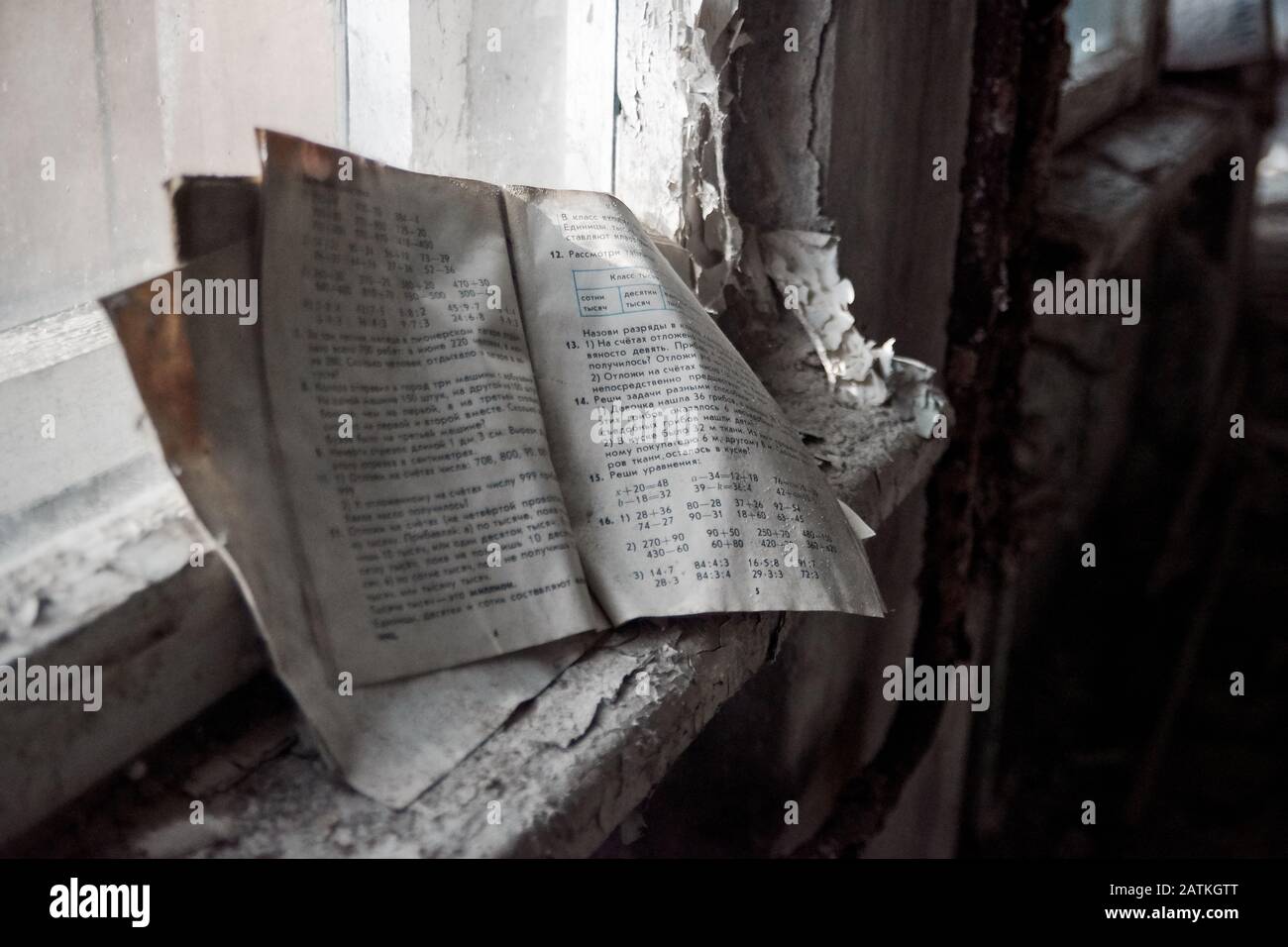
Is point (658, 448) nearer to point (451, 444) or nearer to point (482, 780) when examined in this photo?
point (451, 444)

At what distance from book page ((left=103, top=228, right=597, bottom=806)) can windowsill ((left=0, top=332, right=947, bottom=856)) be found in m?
0.02

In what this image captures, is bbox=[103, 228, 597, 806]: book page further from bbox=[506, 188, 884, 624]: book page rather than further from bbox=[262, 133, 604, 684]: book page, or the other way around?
bbox=[506, 188, 884, 624]: book page

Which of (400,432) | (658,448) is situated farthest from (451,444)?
(658,448)

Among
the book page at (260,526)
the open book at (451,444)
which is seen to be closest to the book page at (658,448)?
the open book at (451,444)

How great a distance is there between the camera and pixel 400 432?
1.83 ft

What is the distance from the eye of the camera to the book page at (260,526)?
47 centimetres

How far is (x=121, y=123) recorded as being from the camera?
0.68 metres

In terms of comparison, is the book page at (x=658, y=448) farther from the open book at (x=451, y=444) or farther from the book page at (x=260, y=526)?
the book page at (x=260, y=526)

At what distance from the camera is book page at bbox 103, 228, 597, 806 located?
47 cm

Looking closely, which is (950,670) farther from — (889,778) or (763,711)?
(763,711)

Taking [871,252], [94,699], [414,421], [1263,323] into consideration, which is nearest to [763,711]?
[871,252]

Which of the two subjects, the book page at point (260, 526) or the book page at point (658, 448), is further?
the book page at point (658, 448)

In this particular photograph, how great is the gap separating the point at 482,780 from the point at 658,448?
24cm
